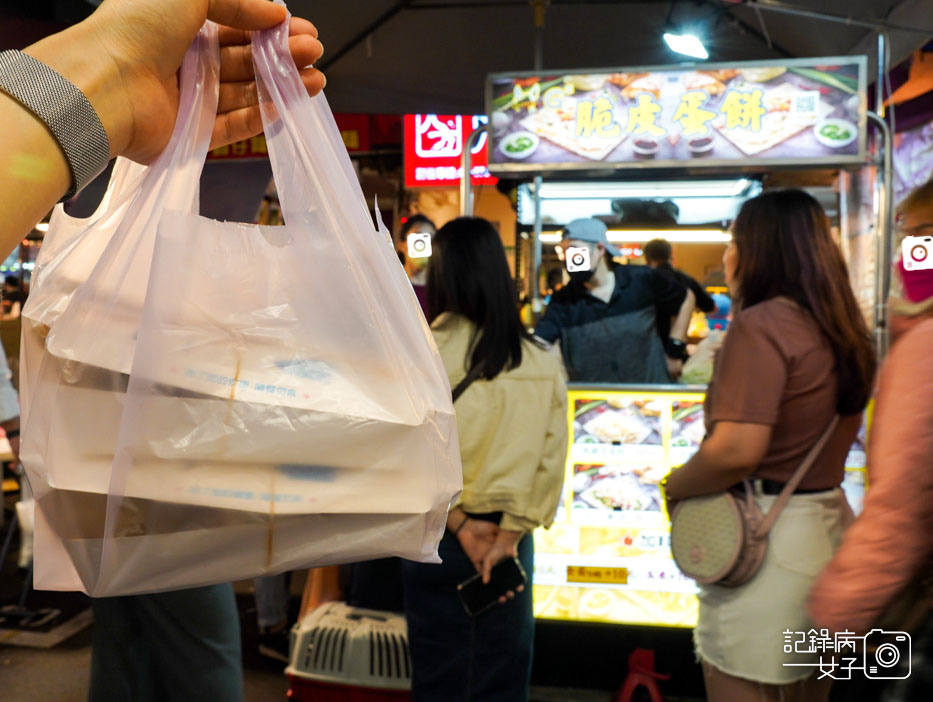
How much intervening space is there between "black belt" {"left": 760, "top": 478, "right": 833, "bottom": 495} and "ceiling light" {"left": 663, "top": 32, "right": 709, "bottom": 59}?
2390 mm

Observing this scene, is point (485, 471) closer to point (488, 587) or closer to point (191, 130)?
point (488, 587)

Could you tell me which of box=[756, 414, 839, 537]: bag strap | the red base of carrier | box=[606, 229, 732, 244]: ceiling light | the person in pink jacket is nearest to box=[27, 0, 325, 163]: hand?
the person in pink jacket

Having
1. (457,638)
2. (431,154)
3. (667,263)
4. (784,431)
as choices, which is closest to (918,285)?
(784,431)

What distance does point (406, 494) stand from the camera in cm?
80

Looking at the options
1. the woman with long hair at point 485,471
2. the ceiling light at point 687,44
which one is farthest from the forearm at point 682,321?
the woman with long hair at point 485,471

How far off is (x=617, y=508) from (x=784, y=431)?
1308 millimetres

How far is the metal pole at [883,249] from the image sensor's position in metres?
3.09

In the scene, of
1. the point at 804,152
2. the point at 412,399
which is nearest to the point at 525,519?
the point at 412,399

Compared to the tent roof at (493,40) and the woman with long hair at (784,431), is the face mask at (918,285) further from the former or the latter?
the tent roof at (493,40)

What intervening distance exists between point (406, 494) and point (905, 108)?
433 cm

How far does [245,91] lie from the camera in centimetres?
96

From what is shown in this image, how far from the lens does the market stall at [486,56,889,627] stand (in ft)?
9.87

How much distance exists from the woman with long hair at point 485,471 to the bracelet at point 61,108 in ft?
5.25

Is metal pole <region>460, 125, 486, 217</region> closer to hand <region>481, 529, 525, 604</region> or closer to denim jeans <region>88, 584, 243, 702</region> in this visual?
hand <region>481, 529, 525, 604</region>
